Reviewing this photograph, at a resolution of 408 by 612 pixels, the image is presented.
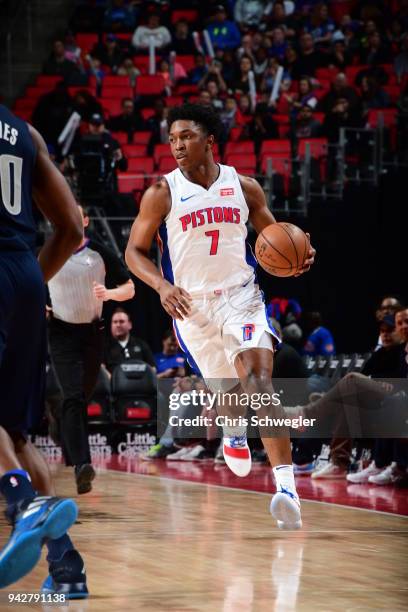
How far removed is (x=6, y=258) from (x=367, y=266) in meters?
11.3

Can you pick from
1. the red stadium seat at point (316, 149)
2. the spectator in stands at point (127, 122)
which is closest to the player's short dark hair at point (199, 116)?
the red stadium seat at point (316, 149)

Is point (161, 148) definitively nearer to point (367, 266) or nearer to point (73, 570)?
point (367, 266)

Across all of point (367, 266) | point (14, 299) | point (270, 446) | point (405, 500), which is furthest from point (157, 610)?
point (367, 266)

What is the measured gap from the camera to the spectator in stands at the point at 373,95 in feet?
53.6

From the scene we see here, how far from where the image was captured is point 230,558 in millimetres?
4953

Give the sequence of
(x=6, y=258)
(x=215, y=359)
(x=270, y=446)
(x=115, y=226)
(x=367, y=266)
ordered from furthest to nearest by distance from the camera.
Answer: (x=367, y=266)
(x=115, y=226)
(x=215, y=359)
(x=270, y=446)
(x=6, y=258)

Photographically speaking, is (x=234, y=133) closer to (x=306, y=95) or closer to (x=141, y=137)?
(x=141, y=137)

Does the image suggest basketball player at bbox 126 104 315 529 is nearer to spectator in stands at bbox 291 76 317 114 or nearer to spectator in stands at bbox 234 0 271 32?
spectator in stands at bbox 291 76 317 114

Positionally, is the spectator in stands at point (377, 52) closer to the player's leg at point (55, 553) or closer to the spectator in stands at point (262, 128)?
the spectator in stands at point (262, 128)

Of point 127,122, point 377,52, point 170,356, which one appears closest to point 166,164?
point 127,122

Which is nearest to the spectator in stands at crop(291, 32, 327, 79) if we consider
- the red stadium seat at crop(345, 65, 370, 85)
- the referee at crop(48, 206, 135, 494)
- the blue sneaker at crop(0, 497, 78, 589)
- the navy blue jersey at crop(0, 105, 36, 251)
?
the red stadium seat at crop(345, 65, 370, 85)

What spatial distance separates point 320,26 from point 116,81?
11.6ft

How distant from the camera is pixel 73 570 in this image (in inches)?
155

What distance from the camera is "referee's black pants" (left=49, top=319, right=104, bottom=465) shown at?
23.1 ft
